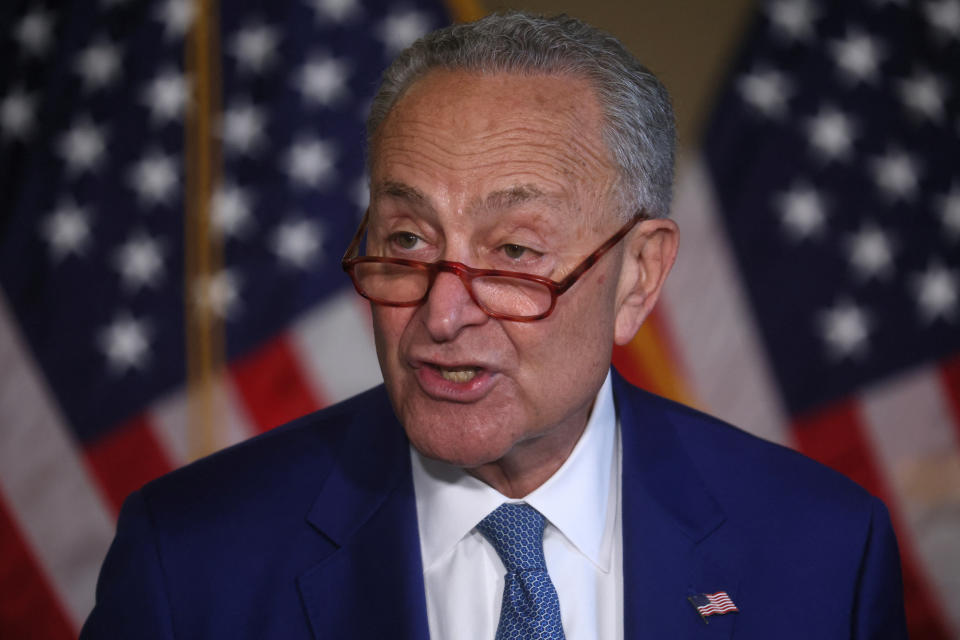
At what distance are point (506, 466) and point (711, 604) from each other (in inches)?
17.0

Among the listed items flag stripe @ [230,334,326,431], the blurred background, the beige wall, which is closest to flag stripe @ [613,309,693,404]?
the blurred background

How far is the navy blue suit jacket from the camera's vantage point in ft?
5.65

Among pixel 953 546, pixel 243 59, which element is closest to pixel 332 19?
pixel 243 59

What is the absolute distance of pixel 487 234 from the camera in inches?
62.2

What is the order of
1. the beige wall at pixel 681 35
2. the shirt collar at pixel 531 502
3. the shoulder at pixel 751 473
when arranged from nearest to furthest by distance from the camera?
1. the shirt collar at pixel 531 502
2. the shoulder at pixel 751 473
3. the beige wall at pixel 681 35

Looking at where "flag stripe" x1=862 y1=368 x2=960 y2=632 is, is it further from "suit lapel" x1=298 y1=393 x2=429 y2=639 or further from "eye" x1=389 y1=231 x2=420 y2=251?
"eye" x1=389 y1=231 x2=420 y2=251

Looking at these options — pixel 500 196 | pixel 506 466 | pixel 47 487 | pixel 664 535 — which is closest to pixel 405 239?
pixel 500 196

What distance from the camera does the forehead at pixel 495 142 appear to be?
156 cm

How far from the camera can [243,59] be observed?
3.20m

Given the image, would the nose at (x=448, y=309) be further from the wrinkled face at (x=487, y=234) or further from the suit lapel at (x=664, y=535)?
the suit lapel at (x=664, y=535)

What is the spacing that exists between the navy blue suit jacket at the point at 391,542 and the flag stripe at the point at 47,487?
149cm

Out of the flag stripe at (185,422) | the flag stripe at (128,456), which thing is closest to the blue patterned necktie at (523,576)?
the flag stripe at (185,422)

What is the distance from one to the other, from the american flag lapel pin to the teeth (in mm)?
583

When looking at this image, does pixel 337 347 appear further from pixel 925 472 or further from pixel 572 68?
pixel 925 472
